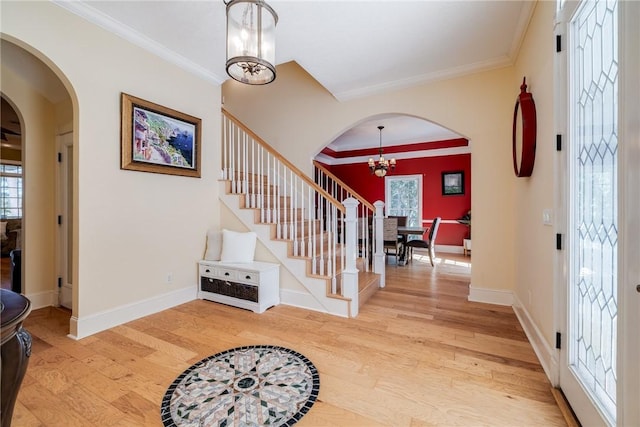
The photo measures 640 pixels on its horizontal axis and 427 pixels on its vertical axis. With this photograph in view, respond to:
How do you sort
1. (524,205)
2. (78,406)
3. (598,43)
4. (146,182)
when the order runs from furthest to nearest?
1. (146,182)
2. (524,205)
3. (78,406)
4. (598,43)

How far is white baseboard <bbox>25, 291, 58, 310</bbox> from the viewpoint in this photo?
301 cm

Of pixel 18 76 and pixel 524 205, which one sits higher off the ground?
pixel 18 76

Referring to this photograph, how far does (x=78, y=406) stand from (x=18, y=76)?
3.45m

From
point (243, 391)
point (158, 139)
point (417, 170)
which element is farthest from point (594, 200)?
point (417, 170)

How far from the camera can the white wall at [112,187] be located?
87.9 inches

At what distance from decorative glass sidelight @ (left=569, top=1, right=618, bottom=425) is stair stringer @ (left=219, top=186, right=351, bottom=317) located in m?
1.81

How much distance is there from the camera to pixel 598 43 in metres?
1.38

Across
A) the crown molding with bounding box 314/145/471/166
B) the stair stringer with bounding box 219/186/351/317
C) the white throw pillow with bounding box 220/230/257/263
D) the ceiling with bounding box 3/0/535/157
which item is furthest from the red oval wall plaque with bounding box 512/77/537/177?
the crown molding with bounding box 314/145/471/166

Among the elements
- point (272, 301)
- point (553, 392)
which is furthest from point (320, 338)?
point (553, 392)

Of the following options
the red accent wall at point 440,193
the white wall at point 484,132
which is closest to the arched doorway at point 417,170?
the red accent wall at point 440,193

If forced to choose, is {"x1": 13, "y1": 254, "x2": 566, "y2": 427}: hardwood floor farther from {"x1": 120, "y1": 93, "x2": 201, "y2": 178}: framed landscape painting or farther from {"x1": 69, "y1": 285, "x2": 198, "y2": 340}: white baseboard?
{"x1": 120, "y1": 93, "x2": 201, "y2": 178}: framed landscape painting

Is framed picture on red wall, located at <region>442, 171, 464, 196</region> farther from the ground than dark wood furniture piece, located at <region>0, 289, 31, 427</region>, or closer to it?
farther from the ground

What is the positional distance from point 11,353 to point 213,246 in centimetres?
249

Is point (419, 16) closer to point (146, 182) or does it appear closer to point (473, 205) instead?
point (473, 205)
